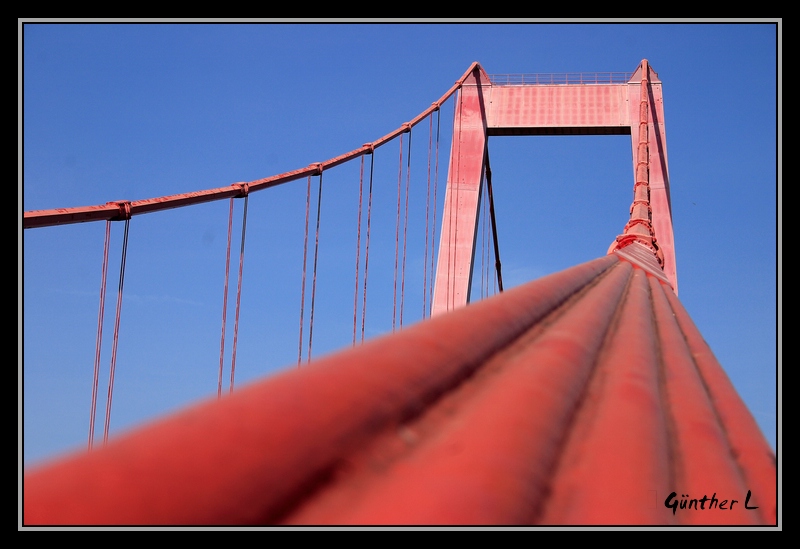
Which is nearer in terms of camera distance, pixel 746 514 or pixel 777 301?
pixel 746 514

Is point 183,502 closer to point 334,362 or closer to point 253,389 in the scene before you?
point 253,389

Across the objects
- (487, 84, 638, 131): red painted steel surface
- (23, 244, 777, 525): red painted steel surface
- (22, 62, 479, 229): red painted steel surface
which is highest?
(487, 84, 638, 131): red painted steel surface

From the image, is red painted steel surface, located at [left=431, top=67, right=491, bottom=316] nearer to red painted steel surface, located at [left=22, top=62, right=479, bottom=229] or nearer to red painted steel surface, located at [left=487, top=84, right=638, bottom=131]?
red painted steel surface, located at [left=487, top=84, right=638, bottom=131]

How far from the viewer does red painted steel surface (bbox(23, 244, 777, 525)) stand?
1.67 feet

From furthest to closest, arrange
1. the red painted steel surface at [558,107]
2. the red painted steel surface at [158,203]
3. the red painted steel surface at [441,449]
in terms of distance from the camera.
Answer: the red painted steel surface at [558,107]
the red painted steel surface at [158,203]
the red painted steel surface at [441,449]

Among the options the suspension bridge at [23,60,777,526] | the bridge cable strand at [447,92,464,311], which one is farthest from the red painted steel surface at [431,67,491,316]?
the suspension bridge at [23,60,777,526]

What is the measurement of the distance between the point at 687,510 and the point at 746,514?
0.07m

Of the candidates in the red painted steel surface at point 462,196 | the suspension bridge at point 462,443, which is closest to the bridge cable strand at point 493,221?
the red painted steel surface at point 462,196

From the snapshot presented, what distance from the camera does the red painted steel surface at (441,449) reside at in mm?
508

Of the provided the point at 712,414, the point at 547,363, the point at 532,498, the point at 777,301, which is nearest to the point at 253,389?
the point at 532,498

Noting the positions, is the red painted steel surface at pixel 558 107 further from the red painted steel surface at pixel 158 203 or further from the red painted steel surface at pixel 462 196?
the red painted steel surface at pixel 158 203

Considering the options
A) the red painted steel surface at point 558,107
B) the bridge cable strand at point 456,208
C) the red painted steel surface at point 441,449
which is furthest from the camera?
the red painted steel surface at point 558,107

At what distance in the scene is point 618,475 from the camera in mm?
771

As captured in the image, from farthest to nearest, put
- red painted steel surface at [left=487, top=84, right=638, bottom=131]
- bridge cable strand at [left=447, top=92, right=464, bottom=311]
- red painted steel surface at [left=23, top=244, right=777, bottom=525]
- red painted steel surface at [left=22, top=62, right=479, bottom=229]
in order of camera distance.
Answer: red painted steel surface at [left=487, top=84, right=638, bottom=131] < bridge cable strand at [left=447, top=92, right=464, bottom=311] < red painted steel surface at [left=22, top=62, right=479, bottom=229] < red painted steel surface at [left=23, top=244, right=777, bottom=525]
